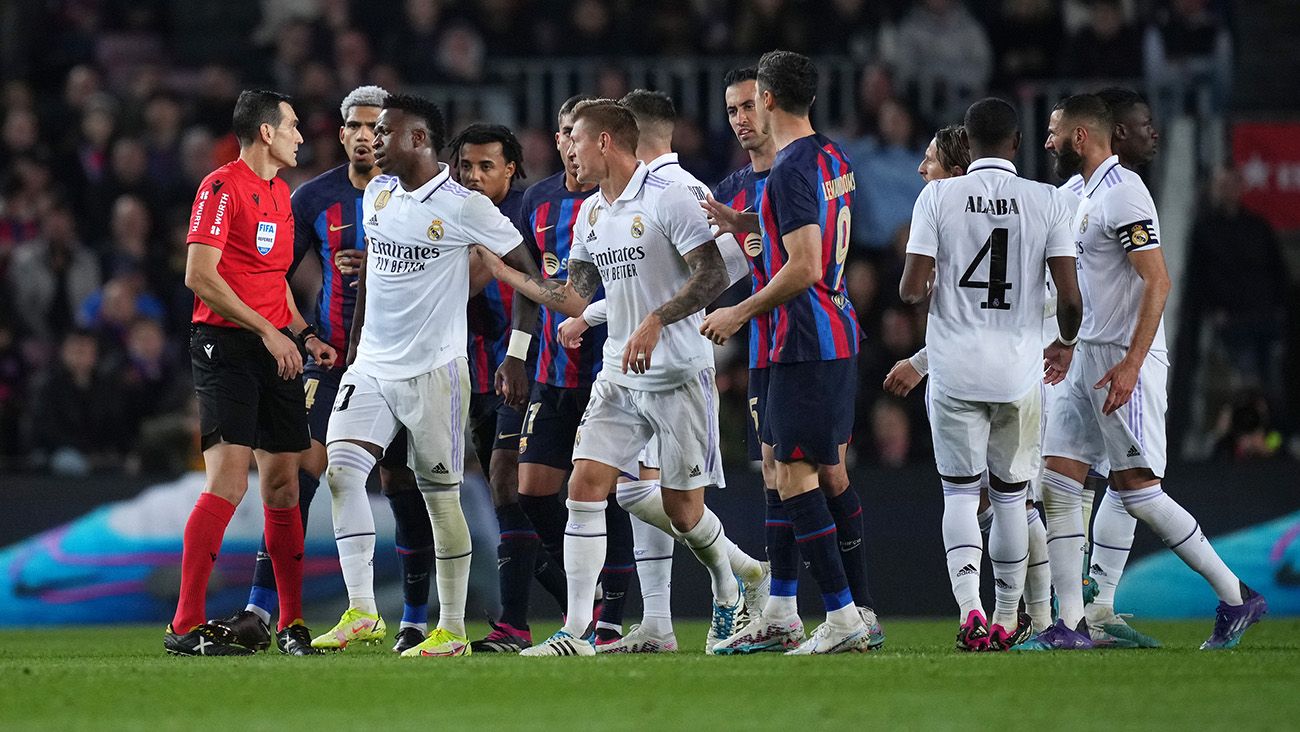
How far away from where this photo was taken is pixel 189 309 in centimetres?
1360

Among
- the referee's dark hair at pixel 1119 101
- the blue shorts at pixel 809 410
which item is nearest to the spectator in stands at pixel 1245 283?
the referee's dark hair at pixel 1119 101

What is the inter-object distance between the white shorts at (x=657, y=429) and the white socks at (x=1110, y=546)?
191cm

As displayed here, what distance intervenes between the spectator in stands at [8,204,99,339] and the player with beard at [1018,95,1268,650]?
832 cm

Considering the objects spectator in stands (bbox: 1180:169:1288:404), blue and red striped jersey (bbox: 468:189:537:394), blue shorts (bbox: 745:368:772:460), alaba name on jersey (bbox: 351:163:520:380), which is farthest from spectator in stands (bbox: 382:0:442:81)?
blue shorts (bbox: 745:368:772:460)

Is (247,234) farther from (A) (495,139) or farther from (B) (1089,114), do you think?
(B) (1089,114)

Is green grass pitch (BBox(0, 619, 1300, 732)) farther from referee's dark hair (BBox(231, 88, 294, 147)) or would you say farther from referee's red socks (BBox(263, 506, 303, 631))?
referee's dark hair (BBox(231, 88, 294, 147))

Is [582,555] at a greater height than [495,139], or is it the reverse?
[495,139]

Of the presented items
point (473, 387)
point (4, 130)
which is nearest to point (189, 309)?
point (4, 130)

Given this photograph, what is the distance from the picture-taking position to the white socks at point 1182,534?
8.10 m

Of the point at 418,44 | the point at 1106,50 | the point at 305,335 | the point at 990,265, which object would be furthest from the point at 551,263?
the point at 1106,50

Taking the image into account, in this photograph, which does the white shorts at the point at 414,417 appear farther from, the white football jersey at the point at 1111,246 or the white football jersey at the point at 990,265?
the white football jersey at the point at 1111,246

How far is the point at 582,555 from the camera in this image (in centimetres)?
779

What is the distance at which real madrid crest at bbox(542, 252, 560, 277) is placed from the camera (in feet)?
29.8

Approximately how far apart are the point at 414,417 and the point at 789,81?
213 centimetres
